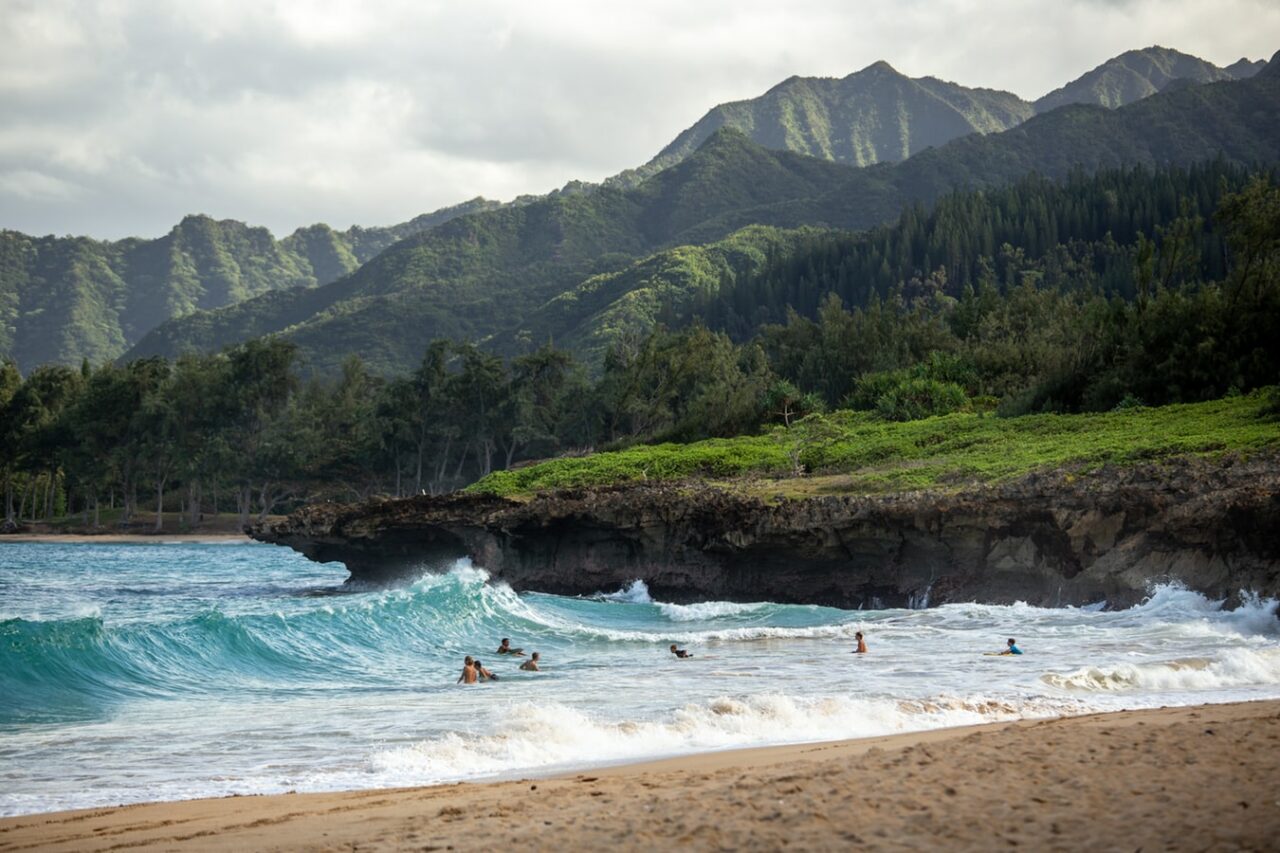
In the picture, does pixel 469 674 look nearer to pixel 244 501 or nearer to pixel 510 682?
pixel 510 682

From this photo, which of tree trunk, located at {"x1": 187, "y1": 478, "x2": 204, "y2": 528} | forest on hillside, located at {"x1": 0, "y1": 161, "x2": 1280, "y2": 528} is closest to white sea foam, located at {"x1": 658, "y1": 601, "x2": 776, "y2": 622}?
forest on hillside, located at {"x1": 0, "y1": 161, "x2": 1280, "y2": 528}

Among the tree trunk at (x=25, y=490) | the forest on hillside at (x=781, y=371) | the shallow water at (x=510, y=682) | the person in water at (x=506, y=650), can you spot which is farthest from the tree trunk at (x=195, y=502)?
the person in water at (x=506, y=650)

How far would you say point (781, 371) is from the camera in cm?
6900

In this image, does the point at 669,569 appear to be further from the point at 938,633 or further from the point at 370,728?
the point at 370,728

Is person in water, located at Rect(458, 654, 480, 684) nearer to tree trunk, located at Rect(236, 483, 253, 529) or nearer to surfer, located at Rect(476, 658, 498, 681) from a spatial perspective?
surfer, located at Rect(476, 658, 498, 681)

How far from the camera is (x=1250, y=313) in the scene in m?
37.9

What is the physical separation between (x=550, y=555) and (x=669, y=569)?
4.74 m

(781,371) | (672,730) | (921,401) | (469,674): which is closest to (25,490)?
(781,371)

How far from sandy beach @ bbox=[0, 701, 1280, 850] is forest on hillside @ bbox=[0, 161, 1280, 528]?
98.9 ft

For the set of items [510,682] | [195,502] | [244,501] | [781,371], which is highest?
[781,371]

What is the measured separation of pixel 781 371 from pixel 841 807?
61.3 meters

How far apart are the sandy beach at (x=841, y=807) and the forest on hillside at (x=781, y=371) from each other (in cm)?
3015

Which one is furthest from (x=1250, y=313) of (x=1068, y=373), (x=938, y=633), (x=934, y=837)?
(x=934, y=837)

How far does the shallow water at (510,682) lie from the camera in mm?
13195
